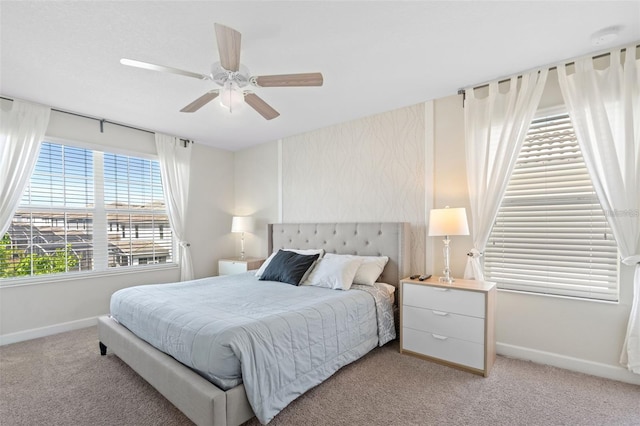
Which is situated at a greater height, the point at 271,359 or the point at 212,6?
the point at 212,6

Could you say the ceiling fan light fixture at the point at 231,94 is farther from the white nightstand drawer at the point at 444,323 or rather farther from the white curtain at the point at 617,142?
the white curtain at the point at 617,142

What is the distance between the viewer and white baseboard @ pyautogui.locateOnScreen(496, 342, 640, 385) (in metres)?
2.25

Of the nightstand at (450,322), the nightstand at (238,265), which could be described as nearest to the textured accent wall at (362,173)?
the nightstand at (450,322)

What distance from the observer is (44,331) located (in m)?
3.30

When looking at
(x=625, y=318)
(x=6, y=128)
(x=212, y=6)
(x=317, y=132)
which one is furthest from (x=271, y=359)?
(x=6, y=128)

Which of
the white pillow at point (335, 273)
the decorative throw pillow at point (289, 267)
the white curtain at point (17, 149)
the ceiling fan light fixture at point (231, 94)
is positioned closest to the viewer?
the ceiling fan light fixture at point (231, 94)

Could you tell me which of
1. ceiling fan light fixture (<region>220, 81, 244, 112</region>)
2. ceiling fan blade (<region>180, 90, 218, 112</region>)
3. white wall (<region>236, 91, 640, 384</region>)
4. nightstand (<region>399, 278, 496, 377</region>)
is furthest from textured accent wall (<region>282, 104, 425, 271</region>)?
ceiling fan blade (<region>180, 90, 218, 112</region>)

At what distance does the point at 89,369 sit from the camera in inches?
99.5

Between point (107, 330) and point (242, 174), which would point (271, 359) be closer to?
point (107, 330)

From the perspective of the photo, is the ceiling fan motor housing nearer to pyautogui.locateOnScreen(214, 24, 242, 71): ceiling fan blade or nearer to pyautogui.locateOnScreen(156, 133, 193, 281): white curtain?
pyautogui.locateOnScreen(214, 24, 242, 71): ceiling fan blade

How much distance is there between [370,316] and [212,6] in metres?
2.61

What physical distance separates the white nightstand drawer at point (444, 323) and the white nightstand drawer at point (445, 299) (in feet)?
0.14

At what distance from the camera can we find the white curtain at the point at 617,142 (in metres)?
2.18

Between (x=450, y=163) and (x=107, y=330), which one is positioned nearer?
(x=107, y=330)
